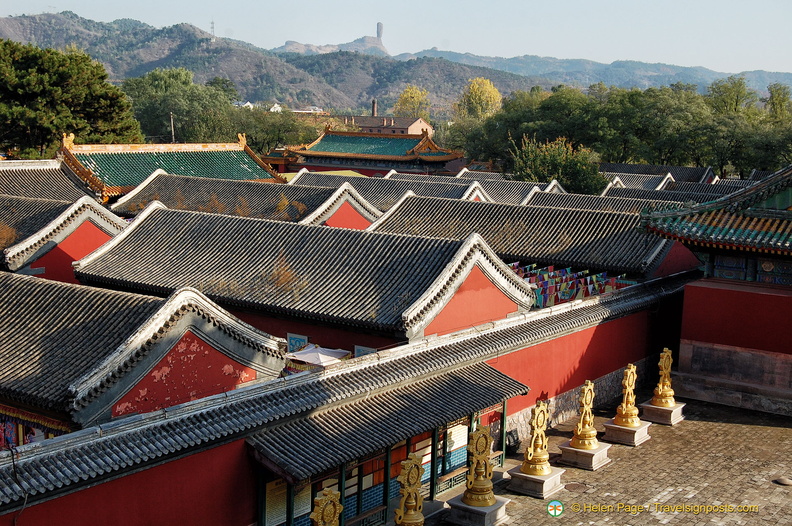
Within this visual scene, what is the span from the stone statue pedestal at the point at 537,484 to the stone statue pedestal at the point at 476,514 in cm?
109

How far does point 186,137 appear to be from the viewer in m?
74.6

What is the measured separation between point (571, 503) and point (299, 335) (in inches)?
308

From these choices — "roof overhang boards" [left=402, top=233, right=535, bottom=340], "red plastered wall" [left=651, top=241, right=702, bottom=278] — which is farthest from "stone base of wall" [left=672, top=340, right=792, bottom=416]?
"roof overhang boards" [left=402, top=233, right=535, bottom=340]

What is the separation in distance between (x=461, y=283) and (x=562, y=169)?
30181 mm

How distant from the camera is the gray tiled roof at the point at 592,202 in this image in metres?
32.2

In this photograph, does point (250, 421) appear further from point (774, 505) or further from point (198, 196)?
point (198, 196)

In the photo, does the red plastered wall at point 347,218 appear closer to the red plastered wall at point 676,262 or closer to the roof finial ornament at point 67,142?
the red plastered wall at point 676,262

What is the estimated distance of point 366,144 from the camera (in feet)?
199

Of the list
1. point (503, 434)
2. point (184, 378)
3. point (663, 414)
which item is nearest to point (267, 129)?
point (663, 414)

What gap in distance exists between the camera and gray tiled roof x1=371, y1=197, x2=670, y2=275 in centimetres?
2527

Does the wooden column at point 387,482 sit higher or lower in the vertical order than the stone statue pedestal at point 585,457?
higher

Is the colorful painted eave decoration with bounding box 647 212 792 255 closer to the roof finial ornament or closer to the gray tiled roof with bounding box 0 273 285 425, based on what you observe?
the gray tiled roof with bounding box 0 273 285 425

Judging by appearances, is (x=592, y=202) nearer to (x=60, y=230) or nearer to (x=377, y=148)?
(x=60, y=230)

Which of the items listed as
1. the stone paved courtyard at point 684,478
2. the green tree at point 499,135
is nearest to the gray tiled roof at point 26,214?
the stone paved courtyard at point 684,478
